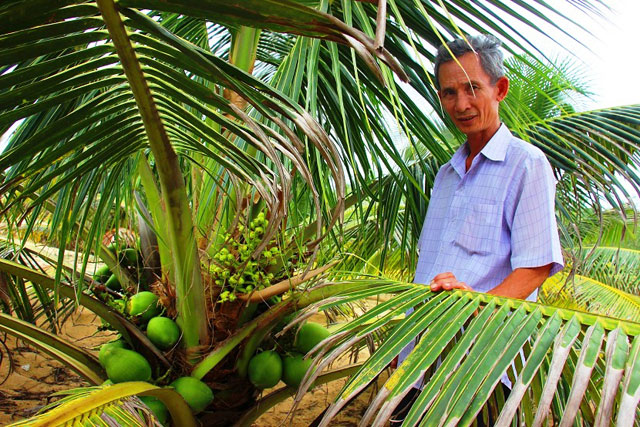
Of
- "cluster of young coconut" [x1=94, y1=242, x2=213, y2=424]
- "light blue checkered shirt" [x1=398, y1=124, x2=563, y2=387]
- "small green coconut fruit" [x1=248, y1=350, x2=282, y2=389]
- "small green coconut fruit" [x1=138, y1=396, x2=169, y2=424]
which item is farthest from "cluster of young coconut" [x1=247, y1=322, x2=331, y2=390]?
"light blue checkered shirt" [x1=398, y1=124, x2=563, y2=387]

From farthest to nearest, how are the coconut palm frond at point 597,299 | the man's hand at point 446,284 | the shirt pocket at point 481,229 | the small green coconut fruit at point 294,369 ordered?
the coconut palm frond at point 597,299, the small green coconut fruit at point 294,369, the shirt pocket at point 481,229, the man's hand at point 446,284

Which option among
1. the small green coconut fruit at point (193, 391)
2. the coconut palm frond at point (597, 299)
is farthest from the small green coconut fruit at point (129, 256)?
the coconut palm frond at point (597, 299)

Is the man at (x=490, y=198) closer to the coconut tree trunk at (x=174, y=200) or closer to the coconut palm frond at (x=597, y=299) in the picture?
the coconut tree trunk at (x=174, y=200)

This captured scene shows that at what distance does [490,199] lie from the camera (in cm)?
125

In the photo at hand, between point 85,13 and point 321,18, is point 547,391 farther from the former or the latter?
point 85,13

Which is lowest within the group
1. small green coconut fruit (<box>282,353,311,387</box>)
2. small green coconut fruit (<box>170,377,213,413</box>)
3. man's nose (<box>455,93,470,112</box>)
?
small green coconut fruit (<box>282,353,311,387</box>)

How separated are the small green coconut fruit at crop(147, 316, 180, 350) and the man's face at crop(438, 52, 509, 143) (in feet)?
3.12

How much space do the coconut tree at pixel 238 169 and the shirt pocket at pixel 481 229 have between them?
0.21 m

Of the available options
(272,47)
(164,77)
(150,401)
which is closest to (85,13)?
(164,77)

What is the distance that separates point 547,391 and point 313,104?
788 mm

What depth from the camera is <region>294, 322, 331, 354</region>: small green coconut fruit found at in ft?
5.55

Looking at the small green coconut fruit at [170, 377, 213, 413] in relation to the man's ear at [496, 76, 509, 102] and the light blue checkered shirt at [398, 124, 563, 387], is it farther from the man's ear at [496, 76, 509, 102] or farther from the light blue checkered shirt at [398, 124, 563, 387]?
the man's ear at [496, 76, 509, 102]

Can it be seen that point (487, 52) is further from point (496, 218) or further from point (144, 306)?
point (144, 306)

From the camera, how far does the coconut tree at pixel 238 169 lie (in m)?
0.70
